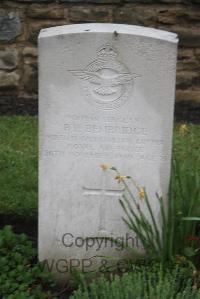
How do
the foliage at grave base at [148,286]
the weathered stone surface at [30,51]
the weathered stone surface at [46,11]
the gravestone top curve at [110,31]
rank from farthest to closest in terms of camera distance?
the weathered stone surface at [30,51]
the weathered stone surface at [46,11]
the gravestone top curve at [110,31]
the foliage at grave base at [148,286]

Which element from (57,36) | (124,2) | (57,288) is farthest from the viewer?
(124,2)

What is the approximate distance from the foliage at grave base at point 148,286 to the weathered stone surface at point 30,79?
4013 mm

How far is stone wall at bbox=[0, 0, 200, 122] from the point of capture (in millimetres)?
7367

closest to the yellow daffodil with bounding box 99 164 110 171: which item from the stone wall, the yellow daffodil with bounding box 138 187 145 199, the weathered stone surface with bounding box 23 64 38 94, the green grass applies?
the yellow daffodil with bounding box 138 187 145 199

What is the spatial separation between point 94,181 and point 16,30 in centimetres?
373

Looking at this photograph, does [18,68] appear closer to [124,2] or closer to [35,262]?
[124,2]

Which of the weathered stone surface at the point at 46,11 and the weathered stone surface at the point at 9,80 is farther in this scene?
the weathered stone surface at the point at 9,80

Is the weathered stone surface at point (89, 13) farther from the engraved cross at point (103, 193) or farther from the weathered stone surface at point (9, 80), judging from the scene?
the engraved cross at point (103, 193)

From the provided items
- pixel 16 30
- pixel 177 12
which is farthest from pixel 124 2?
pixel 16 30

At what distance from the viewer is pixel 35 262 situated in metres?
4.27

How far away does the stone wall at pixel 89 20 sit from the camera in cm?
737

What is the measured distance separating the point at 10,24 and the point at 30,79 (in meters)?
0.57

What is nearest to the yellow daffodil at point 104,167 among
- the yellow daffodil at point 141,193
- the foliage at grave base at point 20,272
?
the yellow daffodil at point 141,193

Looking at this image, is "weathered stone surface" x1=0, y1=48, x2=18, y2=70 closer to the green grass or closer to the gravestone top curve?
the green grass
